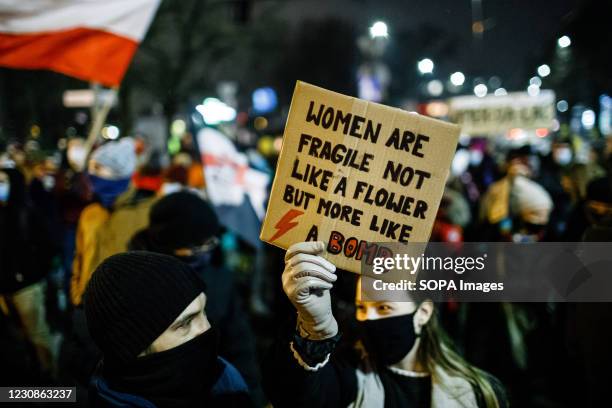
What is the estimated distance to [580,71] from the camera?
16344 mm

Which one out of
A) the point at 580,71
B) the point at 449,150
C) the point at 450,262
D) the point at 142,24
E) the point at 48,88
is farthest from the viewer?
the point at 48,88

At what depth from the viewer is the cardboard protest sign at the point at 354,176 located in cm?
196

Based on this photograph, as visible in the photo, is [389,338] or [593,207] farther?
[593,207]

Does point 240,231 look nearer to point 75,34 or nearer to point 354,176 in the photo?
point 75,34

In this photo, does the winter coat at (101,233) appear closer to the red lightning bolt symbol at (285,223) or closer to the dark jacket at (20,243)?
the dark jacket at (20,243)

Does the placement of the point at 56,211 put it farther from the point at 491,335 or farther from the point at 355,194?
the point at 355,194

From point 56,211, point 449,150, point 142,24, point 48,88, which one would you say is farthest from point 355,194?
point 48,88

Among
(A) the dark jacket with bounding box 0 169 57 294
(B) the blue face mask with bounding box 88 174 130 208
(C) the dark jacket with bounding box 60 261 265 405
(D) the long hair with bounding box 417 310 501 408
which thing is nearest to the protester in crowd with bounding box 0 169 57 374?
(A) the dark jacket with bounding box 0 169 57 294

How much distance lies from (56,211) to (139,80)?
67.0 feet

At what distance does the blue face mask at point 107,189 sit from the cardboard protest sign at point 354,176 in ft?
9.81

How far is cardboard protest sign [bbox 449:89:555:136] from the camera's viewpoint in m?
12.0

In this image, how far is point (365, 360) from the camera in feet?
8.09

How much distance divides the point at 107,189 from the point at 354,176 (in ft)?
10.4

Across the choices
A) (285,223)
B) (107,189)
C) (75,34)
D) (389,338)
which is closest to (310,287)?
(285,223)
